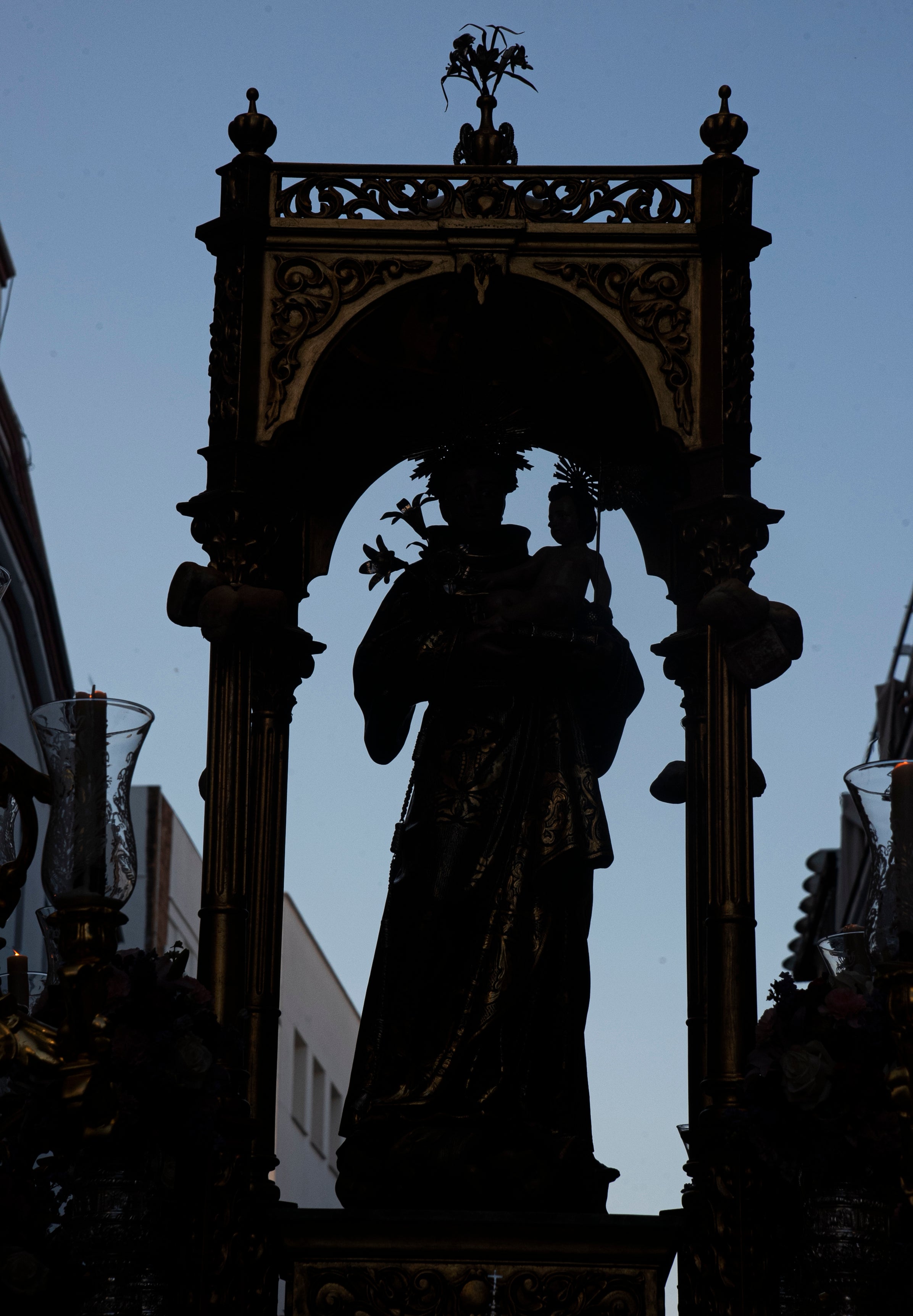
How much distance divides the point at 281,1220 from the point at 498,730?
170cm

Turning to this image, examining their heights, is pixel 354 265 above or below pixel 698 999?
above

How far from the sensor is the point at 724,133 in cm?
759

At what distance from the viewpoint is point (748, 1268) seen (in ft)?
19.8

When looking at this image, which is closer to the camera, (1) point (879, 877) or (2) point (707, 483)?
(1) point (879, 877)

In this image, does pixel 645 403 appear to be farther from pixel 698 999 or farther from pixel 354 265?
pixel 698 999

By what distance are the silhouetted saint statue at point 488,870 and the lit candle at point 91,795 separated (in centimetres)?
231

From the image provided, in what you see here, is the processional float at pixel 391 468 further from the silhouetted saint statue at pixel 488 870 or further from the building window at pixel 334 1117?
the building window at pixel 334 1117

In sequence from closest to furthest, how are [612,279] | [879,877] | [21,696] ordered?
1. [879,877]
2. [612,279]
3. [21,696]

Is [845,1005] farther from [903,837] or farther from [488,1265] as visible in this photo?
[488,1265]

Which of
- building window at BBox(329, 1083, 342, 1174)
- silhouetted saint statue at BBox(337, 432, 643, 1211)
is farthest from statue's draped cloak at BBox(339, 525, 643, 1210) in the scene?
building window at BBox(329, 1083, 342, 1174)

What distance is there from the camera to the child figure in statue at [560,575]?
7012mm

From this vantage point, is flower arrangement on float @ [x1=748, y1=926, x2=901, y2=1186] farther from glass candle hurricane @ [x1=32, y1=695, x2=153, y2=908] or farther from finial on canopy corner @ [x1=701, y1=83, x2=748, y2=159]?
finial on canopy corner @ [x1=701, y1=83, x2=748, y2=159]

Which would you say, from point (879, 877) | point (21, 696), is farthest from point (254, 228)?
point (21, 696)

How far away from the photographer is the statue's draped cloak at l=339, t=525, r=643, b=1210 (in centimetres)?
639
